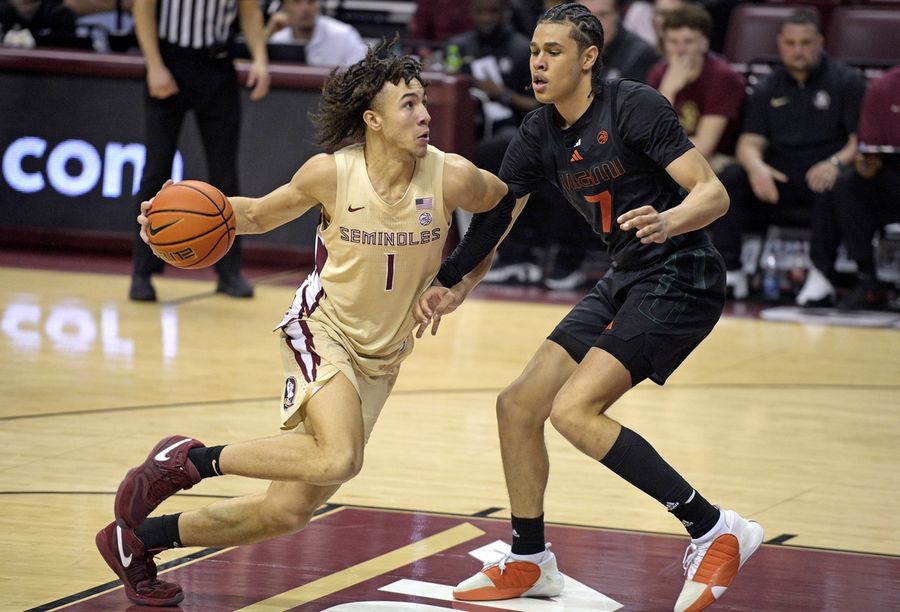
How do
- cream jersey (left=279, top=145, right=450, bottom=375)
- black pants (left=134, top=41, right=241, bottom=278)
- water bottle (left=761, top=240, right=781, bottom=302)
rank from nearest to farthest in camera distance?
cream jersey (left=279, top=145, right=450, bottom=375)
black pants (left=134, top=41, right=241, bottom=278)
water bottle (left=761, top=240, right=781, bottom=302)

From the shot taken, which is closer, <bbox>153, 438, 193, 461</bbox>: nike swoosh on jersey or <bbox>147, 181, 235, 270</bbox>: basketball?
<bbox>153, 438, 193, 461</bbox>: nike swoosh on jersey

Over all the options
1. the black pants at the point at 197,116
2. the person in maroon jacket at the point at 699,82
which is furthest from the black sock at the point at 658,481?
the person in maroon jacket at the point at 699,82

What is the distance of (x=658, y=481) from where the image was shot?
14.2ft

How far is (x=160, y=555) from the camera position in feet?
15.9

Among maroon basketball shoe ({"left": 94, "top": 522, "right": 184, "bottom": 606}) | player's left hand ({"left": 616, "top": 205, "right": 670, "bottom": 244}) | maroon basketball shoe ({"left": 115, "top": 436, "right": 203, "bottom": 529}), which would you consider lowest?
maroon basketball shoe ({"left": 94, "top": 522, "right": 184, "bottom": 606})

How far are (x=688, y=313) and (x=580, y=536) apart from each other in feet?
3.43

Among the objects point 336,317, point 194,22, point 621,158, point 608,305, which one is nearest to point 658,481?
point 608,305

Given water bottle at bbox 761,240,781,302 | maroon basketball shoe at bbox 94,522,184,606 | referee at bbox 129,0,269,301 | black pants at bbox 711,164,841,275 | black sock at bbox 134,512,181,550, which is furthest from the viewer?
water bottle at bbox 761,240,781,302

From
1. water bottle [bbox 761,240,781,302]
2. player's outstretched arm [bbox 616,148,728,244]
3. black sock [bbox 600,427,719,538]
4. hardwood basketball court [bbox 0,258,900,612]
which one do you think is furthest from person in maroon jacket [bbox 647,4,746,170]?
black sock [bbox 600,427,719,538]

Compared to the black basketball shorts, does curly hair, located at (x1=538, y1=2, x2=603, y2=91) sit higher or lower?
higher

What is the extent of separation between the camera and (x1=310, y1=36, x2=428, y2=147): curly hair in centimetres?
464

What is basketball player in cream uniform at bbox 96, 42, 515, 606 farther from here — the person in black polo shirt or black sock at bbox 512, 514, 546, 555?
the person in black polo shirt

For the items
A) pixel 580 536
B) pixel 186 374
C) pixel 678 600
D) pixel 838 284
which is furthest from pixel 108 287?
pixel 678 600

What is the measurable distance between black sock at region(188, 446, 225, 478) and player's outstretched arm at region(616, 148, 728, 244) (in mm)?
1362
